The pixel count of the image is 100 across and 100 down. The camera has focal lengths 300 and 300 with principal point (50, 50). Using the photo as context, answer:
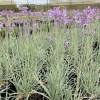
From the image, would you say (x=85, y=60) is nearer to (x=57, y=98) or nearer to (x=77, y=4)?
(x=57, y=98)

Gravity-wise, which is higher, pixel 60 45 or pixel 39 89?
pixel 60 45

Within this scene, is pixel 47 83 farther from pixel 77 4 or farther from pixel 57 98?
pixel 77 4

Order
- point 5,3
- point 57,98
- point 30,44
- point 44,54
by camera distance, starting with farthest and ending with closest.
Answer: point 5,3, point 44,54, point 30,44, point 57,98

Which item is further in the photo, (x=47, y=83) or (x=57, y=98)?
(x=47, y=83)

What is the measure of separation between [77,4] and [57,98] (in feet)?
51.6

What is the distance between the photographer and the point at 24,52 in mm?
2838

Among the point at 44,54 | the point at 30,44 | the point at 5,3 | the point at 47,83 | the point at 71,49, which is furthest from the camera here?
the point at 5,3

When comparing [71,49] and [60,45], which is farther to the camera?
[71,49]

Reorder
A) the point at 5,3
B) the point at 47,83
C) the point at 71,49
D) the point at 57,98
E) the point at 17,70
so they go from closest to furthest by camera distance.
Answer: the point at 57,98
the point at 47,83
the point at 17,70
the point at 71,49
the point at 5,3

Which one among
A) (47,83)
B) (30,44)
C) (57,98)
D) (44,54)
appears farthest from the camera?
(44,54)

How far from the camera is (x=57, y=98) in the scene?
219 cm

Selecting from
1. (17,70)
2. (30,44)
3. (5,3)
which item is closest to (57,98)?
(17,70)

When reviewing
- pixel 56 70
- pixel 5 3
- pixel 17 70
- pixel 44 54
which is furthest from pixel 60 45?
pixel 5 3

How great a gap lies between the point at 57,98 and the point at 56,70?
8.7 inches
